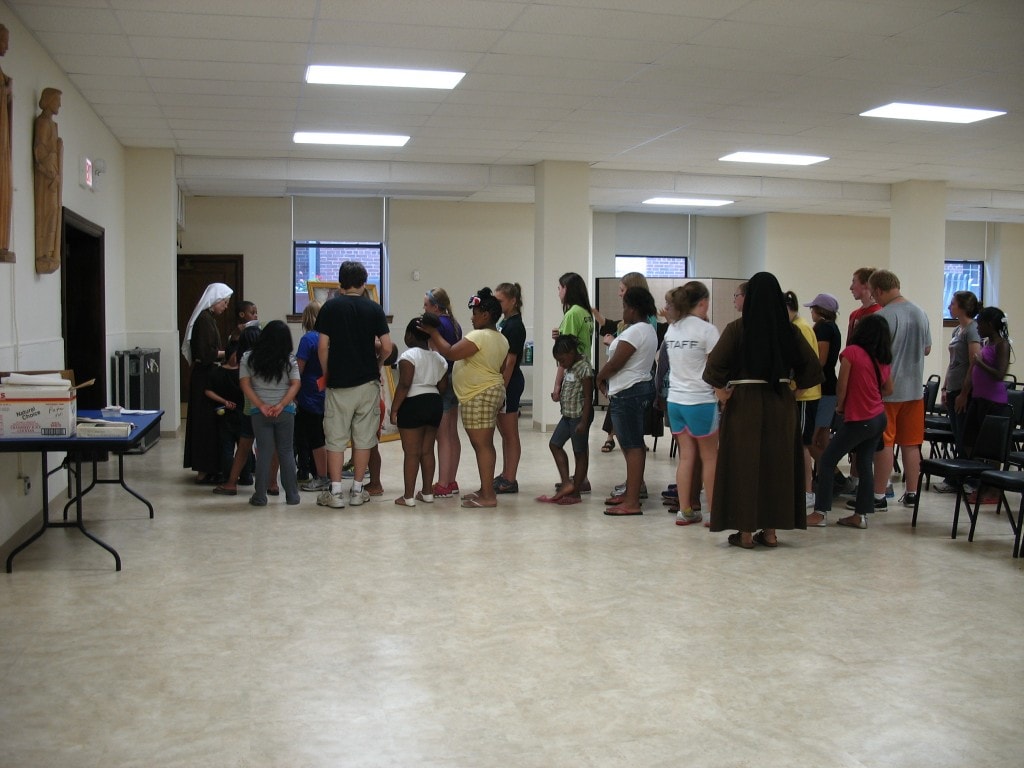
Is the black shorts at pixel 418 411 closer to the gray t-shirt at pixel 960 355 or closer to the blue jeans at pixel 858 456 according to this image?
the blue jeans at pixel 858 456

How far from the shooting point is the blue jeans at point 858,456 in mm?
5973

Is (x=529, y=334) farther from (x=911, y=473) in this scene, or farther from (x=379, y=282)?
(x=911, y=473)

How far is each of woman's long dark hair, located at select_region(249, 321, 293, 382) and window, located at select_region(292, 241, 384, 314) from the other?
7.70 m

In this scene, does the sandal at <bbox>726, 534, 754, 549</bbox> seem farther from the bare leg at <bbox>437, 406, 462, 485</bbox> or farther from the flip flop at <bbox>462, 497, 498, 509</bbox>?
the bare leg at <bbox>437, 406, 462, 485</bbox>

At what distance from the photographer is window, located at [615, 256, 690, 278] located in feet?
51.3

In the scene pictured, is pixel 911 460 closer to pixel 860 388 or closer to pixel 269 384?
pixel 860 388

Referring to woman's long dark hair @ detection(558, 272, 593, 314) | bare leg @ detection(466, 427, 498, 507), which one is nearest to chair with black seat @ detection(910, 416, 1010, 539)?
woman's long dark hair @ detection(558, 272, 593, 314)

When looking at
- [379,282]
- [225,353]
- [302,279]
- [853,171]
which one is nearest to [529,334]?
[379,282]

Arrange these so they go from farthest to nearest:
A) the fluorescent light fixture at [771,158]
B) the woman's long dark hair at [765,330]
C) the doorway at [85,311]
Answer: the fluorescent light fixture at [771,158] < the doorway at [85,311] < the woman's long dark hair at [765,330]

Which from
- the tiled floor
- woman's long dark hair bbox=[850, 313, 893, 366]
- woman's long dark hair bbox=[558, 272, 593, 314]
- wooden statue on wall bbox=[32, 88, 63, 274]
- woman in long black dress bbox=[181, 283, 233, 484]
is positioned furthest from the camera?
woman in long black dress bbox=[181, 283, 233, 484]

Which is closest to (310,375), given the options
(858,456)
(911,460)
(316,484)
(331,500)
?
(316,484)

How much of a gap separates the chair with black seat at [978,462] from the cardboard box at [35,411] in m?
4.79

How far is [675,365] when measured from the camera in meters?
5.91

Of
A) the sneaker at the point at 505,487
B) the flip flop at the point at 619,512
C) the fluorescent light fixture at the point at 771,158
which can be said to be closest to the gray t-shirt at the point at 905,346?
the flip flop at the point at 619,512
